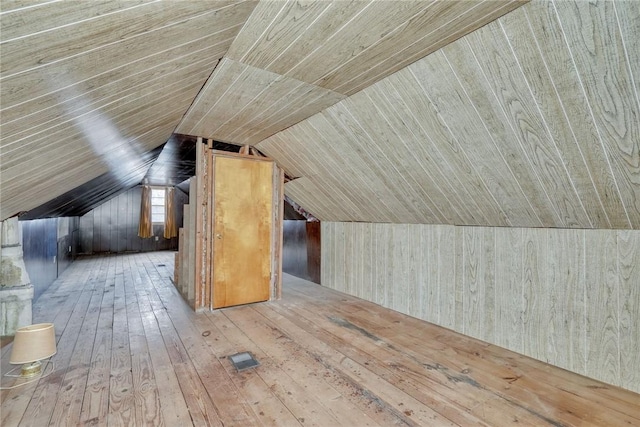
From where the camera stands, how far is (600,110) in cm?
152

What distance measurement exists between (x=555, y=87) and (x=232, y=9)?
1571mm

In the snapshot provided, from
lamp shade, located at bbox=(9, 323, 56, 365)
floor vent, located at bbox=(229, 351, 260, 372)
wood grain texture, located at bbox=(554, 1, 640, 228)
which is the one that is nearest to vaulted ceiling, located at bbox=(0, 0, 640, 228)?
wood grain texture, located at bbox=(554, 1, 640, 228)

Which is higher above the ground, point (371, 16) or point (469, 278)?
point (371, 16)

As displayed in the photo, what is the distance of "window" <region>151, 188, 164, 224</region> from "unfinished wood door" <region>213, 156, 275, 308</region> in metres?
6.35

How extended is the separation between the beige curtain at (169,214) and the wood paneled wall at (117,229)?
0.56ft

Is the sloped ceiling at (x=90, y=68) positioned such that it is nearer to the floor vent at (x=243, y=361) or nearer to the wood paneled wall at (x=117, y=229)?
the floor vent at (x=243, y=361)

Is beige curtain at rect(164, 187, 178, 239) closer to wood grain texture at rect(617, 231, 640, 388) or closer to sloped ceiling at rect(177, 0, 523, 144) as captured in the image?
sloped ceiling at rect(177, 0, 523, 144)

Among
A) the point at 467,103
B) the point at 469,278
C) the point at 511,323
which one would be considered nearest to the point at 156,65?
the point at 467,103

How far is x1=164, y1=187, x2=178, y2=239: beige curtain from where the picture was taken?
29.8 feet

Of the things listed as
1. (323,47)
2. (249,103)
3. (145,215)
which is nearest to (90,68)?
(323,47)

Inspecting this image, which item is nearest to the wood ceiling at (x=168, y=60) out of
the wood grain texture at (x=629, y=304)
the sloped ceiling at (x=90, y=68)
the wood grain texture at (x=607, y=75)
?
→ the sloped ceiling at (x=90, y=68)

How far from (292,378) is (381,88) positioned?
6.80 feet

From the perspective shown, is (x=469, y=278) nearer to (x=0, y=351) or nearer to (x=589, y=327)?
(x=589, y=327)

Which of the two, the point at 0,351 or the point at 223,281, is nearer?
A: the point at 0,351
